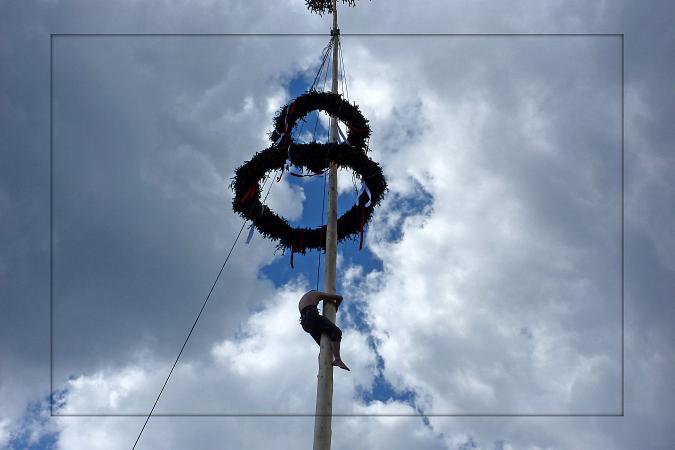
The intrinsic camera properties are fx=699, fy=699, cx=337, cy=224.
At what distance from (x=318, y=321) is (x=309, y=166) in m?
2.93

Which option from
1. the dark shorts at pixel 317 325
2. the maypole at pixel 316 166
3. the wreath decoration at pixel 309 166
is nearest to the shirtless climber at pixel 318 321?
the dark shorts at pixel 317 325

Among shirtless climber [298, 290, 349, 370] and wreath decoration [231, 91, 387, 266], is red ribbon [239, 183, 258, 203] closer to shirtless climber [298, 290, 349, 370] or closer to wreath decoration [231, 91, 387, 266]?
wreath decoration [231, 91, 387, 266]

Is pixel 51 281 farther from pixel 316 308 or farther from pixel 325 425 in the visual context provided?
pixel 325 425

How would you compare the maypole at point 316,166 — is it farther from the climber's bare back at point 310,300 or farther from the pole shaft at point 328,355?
the climber's bare back at point 310,300

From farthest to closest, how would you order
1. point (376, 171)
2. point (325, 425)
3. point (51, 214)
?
point (51, 214), point (376, 171), point (325, 425)

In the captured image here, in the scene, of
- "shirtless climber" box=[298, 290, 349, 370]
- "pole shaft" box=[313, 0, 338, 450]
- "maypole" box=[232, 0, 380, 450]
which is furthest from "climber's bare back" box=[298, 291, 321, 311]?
"maypole" box=[232, 0, 380, 450]

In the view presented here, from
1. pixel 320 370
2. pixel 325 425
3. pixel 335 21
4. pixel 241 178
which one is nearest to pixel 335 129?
pixel 241 178

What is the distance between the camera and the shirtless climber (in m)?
7.65

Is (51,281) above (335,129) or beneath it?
beneath

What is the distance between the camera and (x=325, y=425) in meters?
6.85

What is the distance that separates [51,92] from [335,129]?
Result: 5.01 meters

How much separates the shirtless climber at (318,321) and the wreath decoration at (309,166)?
2354 mm

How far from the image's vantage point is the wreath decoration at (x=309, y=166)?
32.0 feet

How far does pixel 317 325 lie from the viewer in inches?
303
